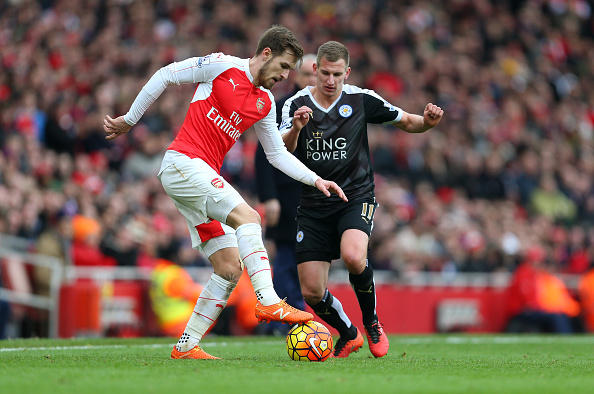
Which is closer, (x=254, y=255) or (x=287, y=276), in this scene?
(x=254, y=255)

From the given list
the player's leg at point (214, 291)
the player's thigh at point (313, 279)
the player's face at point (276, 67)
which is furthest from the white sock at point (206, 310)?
the player's face at point (276, 67)

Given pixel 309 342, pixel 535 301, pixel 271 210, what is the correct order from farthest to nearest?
pixel 535 301
pixel 271 210
pixel 309 342

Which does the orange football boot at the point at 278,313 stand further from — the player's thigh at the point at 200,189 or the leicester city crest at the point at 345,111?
the leicester city crest at the point at 345,111

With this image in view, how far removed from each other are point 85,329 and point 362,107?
6.28 m

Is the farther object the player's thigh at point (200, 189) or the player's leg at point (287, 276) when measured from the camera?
the player's leg at point (287, 276)

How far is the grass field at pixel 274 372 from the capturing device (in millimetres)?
4547

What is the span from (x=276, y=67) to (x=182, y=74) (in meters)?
0.68

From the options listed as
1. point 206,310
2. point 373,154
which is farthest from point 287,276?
point 373,154

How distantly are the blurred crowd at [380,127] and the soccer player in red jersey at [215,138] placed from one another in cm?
604

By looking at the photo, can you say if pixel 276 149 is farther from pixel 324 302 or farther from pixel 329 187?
pixel 324 302

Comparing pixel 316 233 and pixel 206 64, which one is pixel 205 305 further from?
pixel 206 64

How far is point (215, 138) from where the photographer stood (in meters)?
6.34

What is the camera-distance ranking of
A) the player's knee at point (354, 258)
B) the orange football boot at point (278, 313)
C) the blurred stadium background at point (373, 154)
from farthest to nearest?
1. the blurred stadium background at point (373, 154)
2. the player's knee at point (354, 258)
3. the orange football boot at point (278, 313)

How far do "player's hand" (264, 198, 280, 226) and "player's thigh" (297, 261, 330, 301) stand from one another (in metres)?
1.87
